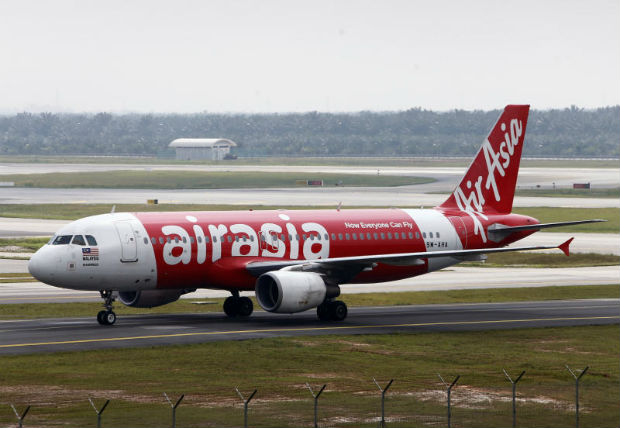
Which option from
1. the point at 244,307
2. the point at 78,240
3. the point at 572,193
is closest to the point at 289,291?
the point at 244,307

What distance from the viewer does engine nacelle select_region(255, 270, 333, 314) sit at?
49375 millimetres

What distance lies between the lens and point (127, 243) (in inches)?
1966

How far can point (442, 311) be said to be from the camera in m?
59.4

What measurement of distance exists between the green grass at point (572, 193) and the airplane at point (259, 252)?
327 ft

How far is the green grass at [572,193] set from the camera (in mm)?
157625

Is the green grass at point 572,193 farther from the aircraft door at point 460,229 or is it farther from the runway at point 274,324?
the aircraft door at point 460,229

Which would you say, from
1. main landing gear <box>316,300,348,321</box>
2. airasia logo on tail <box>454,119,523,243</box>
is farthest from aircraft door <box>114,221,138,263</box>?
airasia logo on tail <box>454,119,523,243</box>

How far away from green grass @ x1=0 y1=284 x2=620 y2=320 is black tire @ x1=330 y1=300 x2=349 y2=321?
333 inches

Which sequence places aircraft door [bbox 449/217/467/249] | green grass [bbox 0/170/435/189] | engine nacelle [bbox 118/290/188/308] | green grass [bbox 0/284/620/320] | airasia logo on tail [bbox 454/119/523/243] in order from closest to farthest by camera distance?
engine nacelle [bbox 118/290/188/308], green grass [bbox 0/284/620/320], aircraft door [bbox 449/217/467/249], airasia logo on tail [bbox 454/119/523/243], green grass [bbox 0/170/435/189]

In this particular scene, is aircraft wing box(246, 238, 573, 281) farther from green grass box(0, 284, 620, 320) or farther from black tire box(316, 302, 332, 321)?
green grass box(0, 284, 620, 320)

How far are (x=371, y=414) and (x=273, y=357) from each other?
11.4 meters

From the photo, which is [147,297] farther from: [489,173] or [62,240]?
[489,173]

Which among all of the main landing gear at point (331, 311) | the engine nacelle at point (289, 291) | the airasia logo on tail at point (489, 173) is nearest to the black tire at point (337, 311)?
the main landing gear at point (331, 311)

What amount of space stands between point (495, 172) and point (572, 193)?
10322 centimetres
